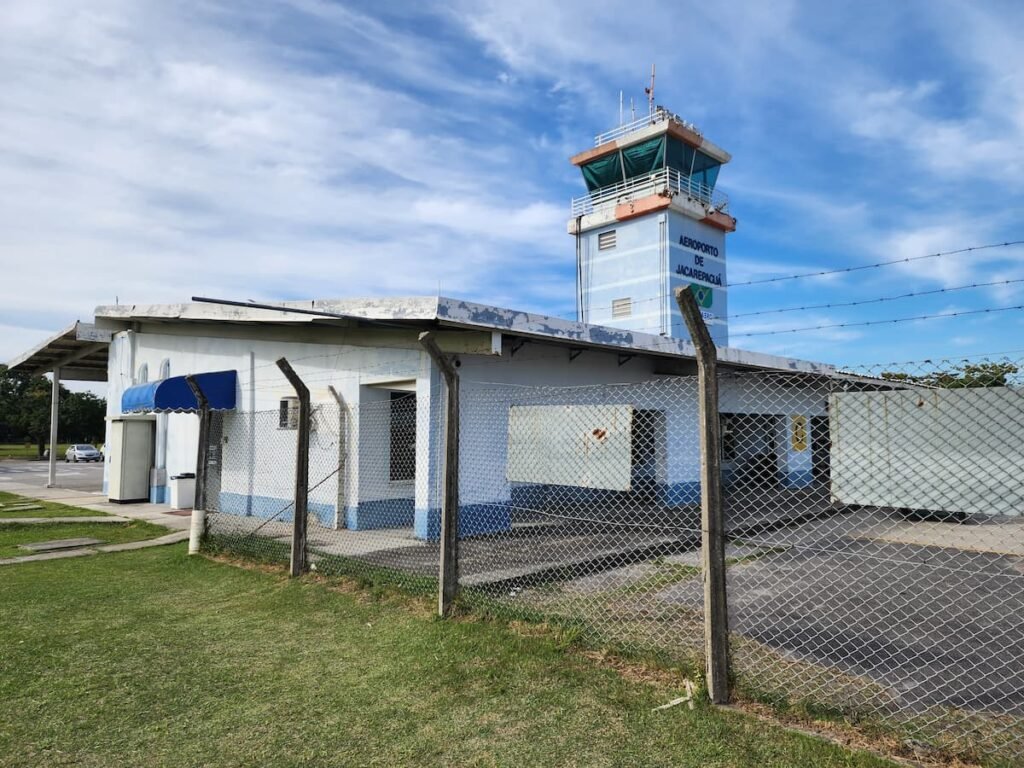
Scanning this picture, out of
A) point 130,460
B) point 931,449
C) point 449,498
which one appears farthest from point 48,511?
point 931,449

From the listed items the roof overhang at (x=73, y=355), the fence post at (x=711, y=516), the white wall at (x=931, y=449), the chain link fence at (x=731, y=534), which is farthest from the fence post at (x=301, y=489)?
the roof overhang at (x=73, y=355)

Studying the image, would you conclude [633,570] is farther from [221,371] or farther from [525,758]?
[221,371]

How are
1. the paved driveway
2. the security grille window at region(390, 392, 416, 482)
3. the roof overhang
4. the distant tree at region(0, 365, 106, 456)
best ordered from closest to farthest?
the paved driveway
the security grille window at region(390, 392, 416, 482)
the roof overhang
the distant tree at region(0, 365, 106, 456)

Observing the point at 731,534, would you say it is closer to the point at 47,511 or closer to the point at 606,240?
the point at 47,511

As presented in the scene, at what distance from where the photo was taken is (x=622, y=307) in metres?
30.9

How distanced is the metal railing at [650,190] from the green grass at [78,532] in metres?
25.2

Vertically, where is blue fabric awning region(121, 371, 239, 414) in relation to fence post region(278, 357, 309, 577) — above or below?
above

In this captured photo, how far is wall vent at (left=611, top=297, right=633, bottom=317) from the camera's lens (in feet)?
101

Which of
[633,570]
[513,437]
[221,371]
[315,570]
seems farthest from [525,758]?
[221,371]

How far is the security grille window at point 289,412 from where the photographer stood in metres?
12.2

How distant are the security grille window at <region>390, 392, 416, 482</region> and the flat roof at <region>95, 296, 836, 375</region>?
68.3 inches

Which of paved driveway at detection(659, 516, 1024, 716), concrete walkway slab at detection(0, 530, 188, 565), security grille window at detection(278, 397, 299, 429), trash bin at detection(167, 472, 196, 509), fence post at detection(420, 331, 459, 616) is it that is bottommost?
concrete walkway slab at detection(0, 530, 188, 565)

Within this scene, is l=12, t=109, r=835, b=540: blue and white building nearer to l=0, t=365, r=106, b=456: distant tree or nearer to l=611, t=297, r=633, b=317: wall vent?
l=611, t=297, r=633, b=317: wall vent

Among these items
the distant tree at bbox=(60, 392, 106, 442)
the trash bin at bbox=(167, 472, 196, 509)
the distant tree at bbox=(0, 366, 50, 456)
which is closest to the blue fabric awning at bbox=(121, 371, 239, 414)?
the trash bin at bbox=(167, 472, 196, 509)
